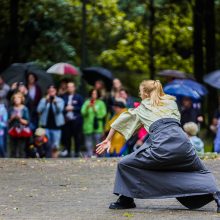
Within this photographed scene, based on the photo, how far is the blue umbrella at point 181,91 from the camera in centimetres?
1847

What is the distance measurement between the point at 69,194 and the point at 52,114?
709 centimetres

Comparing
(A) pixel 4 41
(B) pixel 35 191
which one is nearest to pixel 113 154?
(B) pixel 35 191

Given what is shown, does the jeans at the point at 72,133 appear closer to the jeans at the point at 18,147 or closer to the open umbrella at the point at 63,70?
the jeans at the point at 18,147

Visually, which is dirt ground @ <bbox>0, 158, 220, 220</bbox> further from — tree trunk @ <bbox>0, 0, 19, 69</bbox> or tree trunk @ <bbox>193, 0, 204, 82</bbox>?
tree trunk @ <bbox>193, 0, 204, 82</bbox>

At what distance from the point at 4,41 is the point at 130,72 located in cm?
1601

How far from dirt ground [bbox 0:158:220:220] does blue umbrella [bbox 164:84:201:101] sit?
11.1ft

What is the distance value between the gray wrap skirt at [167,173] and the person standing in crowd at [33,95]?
8.84m

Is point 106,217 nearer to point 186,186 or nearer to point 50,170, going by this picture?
point 186,186

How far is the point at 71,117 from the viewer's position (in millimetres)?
19125

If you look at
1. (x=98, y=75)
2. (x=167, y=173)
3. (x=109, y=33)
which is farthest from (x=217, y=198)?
(x=109, y=33)

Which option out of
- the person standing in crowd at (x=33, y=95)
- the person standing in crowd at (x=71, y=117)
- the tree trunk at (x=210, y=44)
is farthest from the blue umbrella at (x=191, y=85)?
the tree trunk at (x=210, y=44)

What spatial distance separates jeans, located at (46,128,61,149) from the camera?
18.7 meters

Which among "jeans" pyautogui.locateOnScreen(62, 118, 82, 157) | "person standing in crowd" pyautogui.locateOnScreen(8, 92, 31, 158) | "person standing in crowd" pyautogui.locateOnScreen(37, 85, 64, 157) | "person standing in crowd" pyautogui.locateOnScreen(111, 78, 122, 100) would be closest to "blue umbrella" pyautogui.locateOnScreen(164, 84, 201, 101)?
"person standing in crowd" pyautogui.locateOnScreen(111, 78, 122, 100)

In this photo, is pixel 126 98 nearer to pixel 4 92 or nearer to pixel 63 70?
pixel 4 92
